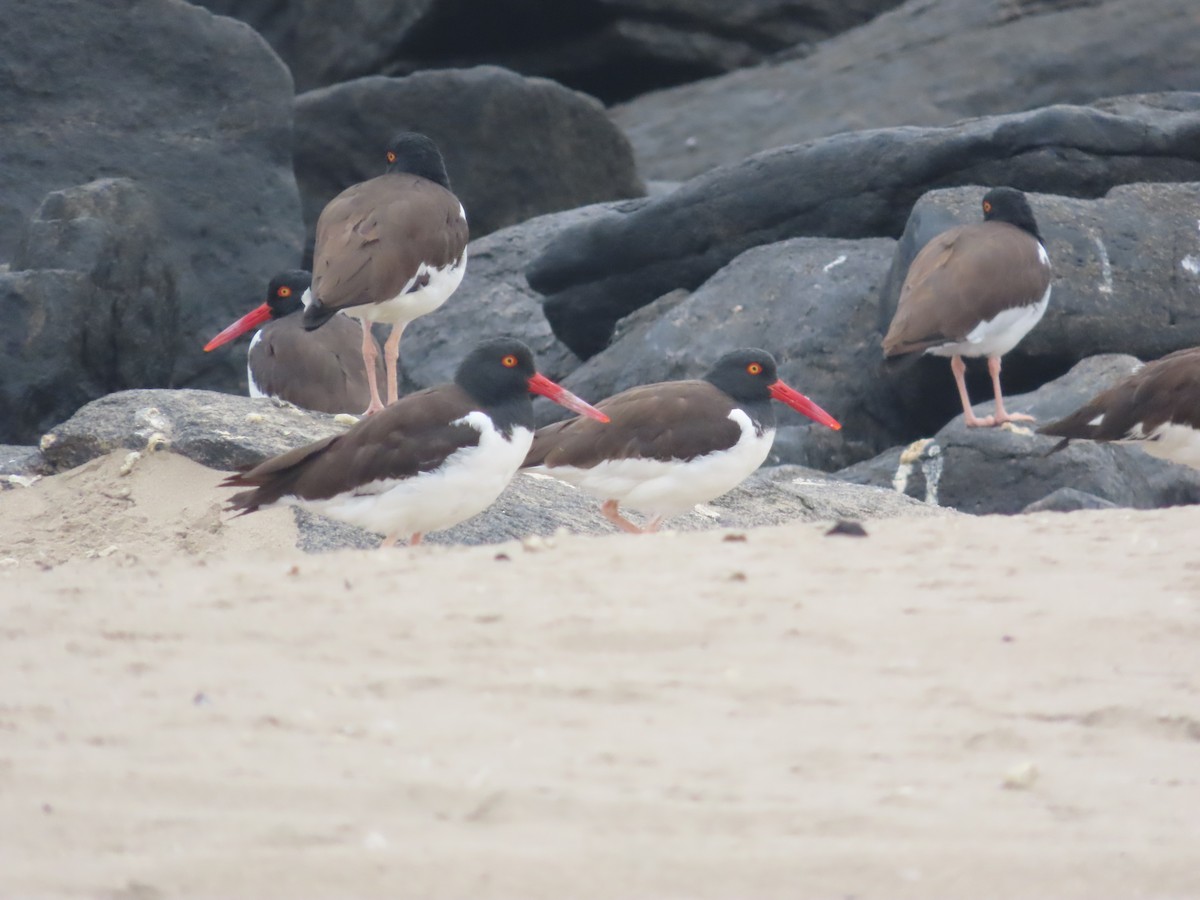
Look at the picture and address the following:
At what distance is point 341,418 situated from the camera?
26.3 feet

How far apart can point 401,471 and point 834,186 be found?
261 inches

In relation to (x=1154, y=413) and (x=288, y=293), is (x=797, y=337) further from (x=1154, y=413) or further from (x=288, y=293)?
(x=1154, y=413)

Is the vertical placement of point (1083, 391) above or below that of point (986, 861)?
below

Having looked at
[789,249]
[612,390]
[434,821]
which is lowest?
[612,390]

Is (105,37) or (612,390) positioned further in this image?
(105,37)

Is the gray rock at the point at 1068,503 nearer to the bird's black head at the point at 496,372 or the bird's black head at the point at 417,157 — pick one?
the bird's black head at the point at 496,372

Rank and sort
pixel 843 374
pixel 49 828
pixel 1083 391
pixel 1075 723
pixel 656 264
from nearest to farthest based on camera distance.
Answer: pixel 49 828, pixel 1075 723, pixel 1083 391, pixel 843 374, pixel 656 264

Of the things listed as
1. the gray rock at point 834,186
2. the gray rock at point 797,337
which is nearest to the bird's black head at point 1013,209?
the gray rock at point 797,337

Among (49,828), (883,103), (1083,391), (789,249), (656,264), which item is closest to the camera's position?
(49,828)

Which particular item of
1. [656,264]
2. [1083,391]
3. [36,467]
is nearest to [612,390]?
[656,264]

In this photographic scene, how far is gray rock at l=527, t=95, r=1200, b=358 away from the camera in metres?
11.7

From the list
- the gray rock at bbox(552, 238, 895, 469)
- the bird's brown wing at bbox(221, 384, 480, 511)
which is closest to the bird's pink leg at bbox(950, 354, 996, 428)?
the gray rock at bbox(552, 238, 895, 469)

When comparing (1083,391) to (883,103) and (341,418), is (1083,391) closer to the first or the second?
(341,418)

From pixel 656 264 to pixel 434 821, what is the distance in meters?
9.91
